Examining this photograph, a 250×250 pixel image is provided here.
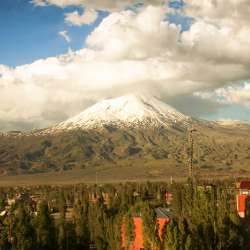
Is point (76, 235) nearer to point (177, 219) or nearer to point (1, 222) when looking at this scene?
point (1, 222)

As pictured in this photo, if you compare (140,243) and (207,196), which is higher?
(207,196)

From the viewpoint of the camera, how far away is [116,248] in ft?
267

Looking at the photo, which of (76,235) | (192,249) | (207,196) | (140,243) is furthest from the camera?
(76,235)

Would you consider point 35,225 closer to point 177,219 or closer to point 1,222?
point 1,222

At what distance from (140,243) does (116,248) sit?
16.5 ft

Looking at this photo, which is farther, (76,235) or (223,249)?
(76,235)

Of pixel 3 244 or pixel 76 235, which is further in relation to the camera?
pixel 76 235

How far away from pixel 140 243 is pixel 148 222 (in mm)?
13839

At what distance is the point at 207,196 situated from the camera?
78938 mm

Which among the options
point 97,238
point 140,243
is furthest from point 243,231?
point 97,238

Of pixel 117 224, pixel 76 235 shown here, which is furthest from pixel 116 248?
pixel 76 235

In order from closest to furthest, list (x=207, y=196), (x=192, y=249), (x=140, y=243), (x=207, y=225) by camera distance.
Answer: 1. (x=192, y=249)
2. (x=207, y=225)
3. (x=207, y=196)
4. (x=140, y=243)

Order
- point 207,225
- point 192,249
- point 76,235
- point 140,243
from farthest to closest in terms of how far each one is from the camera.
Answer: point 76,235 < point 140,243 < point 207,225 < point 192,249

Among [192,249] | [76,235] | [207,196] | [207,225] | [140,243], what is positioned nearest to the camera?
[192,249]
